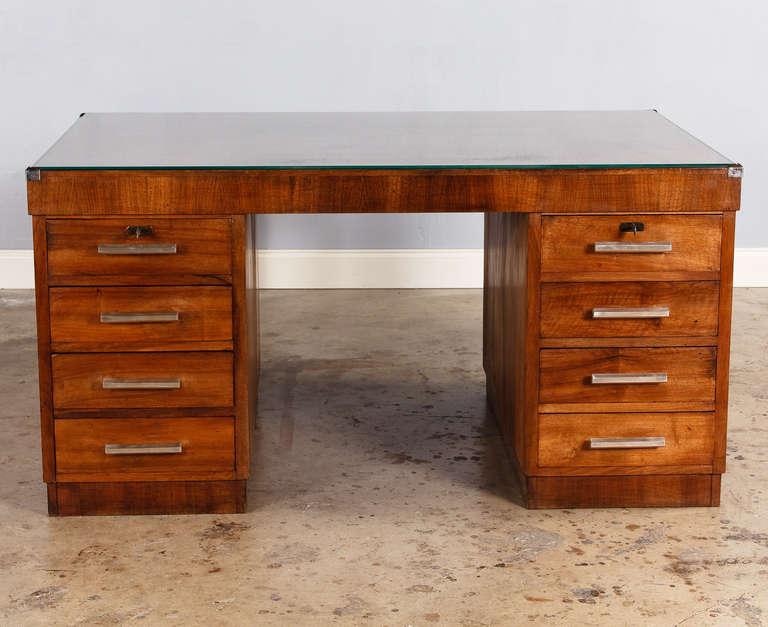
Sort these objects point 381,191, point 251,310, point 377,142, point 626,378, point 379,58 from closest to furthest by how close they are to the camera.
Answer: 1. point 381,191
2. point 626,378
3. point 377,142
4. point 251,310
5. point 379,58

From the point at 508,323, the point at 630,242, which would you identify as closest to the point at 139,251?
the point at 508,323

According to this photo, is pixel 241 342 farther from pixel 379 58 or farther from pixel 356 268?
pixel 379 58

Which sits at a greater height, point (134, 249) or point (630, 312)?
point (134, 249)

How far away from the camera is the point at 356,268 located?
15.7 feet

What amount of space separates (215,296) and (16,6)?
2.59 meters

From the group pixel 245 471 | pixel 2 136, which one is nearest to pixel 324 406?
pixel 245 471

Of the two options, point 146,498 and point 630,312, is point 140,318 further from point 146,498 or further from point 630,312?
point 630,312

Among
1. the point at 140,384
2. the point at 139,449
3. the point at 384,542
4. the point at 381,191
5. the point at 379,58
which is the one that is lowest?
the point at 384,542

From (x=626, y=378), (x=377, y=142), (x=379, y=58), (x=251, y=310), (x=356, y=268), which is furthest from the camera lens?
(x=356, y=268)

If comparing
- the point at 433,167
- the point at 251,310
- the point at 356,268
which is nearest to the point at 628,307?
the point at 433,167

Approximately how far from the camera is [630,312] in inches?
102

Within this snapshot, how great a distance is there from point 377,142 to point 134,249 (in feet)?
2.11

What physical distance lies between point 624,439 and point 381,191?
0.76 m

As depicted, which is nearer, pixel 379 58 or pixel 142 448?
pixel 142 448
